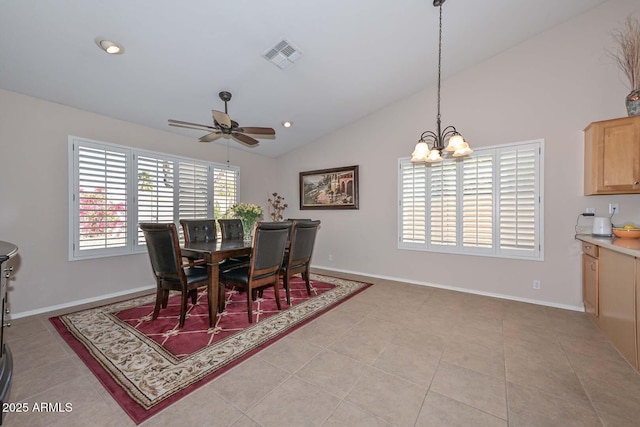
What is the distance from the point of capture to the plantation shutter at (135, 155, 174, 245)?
392cm

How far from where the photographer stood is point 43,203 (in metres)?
3.10

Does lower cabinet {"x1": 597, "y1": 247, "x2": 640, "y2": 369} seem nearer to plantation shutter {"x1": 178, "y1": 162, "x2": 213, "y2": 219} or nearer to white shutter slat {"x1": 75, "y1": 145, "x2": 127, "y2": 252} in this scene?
plantation shutter {"x1": 178, "y1": 162, "x2": 213, "y2": 219}

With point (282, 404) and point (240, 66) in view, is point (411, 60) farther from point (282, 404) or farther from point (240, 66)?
point (282, 404)

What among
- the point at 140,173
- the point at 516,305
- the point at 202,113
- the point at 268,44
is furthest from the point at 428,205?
the point at 140,173

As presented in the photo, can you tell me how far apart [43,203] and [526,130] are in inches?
245

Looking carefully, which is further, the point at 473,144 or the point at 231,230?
the point at 231,230

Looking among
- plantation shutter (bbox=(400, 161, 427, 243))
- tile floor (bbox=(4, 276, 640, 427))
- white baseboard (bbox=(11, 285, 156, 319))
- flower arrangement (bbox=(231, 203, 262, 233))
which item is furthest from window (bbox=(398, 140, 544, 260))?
white baseboard (bbox=(11, 285, 156, 319))

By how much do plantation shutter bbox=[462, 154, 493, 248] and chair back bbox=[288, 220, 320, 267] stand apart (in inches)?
91.0

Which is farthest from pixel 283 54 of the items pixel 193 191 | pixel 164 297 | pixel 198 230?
pixel 164 297

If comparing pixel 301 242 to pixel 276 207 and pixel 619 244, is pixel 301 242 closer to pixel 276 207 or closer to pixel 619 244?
pixel 276 207

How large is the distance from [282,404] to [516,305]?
129 inches

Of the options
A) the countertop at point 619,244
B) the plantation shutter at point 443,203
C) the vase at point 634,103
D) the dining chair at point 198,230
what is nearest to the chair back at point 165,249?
the dining chair at point 198,230

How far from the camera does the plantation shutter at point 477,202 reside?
3674 mm

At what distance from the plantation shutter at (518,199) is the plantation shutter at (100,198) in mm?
5431
